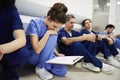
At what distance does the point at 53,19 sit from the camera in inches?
39.9

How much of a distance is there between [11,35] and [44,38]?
20 cm

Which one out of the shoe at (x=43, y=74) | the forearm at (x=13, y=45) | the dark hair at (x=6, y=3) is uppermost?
the dark hair at (x=6, y=3)

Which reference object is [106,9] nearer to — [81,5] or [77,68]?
[81,5]

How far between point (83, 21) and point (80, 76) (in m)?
0.99

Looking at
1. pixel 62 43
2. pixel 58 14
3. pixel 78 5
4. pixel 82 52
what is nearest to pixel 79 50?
pixel 82 52

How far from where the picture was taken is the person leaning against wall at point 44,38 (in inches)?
38.4

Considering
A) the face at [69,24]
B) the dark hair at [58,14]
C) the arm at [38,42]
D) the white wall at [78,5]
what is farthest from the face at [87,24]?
the arm at [38,42]

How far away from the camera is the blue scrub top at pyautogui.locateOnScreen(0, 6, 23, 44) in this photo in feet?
2.58

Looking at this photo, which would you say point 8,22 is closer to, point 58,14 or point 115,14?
point 58,14

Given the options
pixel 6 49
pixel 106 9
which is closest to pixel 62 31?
pixel 6 49

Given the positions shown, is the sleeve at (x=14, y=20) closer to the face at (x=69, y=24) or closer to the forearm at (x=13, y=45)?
the forearm at (x=13, y=45)

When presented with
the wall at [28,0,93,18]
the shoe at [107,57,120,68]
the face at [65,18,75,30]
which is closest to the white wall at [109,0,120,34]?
the wall at [28,0,93,18]

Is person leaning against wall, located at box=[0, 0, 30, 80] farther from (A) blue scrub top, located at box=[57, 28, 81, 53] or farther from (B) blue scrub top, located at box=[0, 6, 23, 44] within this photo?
(A) blue scrub top, located at box=[57, 28, 81, 53]

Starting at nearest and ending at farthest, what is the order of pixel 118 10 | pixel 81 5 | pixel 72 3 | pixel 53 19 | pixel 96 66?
pixel 53 19 < pixel 96 66 < pixel 72 3 < pixel 81 5 < pixel 118 10
